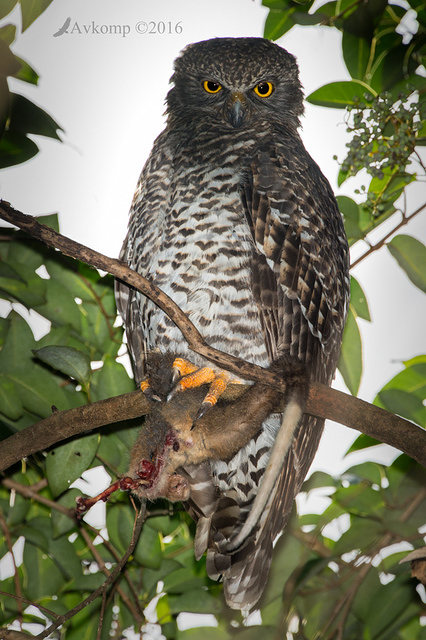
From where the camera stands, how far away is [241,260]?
4.42 ft

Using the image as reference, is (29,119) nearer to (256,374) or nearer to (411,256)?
(256,374)

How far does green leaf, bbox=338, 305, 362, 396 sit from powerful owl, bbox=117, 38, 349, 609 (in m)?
0.07

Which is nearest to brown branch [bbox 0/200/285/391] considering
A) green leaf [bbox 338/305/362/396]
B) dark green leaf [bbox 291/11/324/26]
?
green leaf [bbox 338/305/362/396]

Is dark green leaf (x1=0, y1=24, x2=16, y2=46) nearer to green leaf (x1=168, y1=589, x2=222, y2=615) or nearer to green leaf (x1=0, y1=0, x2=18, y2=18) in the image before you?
green leaf (x1=0, y1=0, x2=18, y2=18)

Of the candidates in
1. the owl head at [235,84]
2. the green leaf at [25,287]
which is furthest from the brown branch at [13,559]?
the owl head at [235,84]

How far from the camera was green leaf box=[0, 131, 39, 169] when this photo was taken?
147 cm

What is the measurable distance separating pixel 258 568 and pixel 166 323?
65cm

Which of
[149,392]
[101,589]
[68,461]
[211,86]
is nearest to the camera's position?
[101,589]

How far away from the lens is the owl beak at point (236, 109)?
60.8 inches

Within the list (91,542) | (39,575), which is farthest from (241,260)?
(39,575)

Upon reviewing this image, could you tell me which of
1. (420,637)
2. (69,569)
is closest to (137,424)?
(69,569)

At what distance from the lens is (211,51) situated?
5.07ft

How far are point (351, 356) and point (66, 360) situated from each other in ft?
2.42

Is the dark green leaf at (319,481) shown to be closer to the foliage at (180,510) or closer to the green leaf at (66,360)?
the foliage at (180,510)
